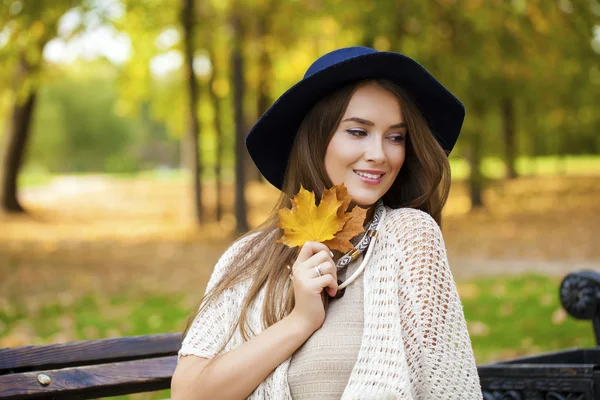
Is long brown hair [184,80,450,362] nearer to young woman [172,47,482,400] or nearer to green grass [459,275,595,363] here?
young woman [172,47,482,400]

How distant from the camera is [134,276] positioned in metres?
11.5

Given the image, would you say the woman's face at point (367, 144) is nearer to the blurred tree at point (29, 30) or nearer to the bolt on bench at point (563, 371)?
the bolt on bench at point (563, 371)

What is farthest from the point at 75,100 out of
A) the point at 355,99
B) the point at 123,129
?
the point at 355,99

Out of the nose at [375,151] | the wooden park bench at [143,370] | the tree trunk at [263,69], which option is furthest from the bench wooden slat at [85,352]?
the tree trunk at [263,69]

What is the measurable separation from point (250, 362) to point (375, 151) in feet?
2.33

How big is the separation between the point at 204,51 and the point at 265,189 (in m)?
7.43

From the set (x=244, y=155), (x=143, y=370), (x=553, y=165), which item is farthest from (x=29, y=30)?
(x=553, y=165)

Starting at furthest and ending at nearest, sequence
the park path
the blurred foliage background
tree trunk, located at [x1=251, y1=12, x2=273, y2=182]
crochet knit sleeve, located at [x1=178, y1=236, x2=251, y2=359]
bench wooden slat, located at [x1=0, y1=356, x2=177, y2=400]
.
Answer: tree trunk, located at [x1=251, y1=12, x2=273, y2=182]
the park path
the blurred foliage background
bench wooden slat, located at [x1=0, y1=356, x2=177, y2=400]
crochet knit sleeve, located at [x1=178, y1=236, x2=251, y2=359]

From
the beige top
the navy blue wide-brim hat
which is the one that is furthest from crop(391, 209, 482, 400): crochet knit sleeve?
the navy blue wide-brim hat

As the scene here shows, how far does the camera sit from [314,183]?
2.38m

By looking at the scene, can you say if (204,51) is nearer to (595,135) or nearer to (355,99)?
(355,99)

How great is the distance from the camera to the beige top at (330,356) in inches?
82.3

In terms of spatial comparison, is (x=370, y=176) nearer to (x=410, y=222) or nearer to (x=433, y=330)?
(x=410, y=222)

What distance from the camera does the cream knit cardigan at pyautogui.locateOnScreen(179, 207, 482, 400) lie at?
202 centimetres
